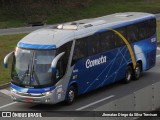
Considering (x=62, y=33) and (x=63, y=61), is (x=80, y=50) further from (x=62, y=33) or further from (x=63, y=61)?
(x=63, y=61)

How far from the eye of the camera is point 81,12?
64625 millimetres

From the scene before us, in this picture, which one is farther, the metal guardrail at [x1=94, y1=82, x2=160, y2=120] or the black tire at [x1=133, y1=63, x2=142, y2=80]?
the black tire at [x1=133, y1=63, x2=142, y2=80]

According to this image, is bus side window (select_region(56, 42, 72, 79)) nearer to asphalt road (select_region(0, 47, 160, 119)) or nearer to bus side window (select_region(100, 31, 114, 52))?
asphalt road (select_region(0, 47, 160, 119))

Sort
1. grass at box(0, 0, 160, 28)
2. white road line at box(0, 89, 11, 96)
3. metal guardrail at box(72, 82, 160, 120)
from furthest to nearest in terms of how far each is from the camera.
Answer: grass at box(0, 0, 160, 28) → white road line at box(0, 89, 11, 96) → metal guardrail at box(72, 82, 160, 120)

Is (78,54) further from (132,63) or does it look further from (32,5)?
(32,5)

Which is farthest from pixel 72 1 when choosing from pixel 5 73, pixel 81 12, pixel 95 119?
pixel 95 119

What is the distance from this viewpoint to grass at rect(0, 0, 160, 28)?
60.0 meters

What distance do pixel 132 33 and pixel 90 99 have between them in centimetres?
481

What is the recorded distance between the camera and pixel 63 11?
63.8m

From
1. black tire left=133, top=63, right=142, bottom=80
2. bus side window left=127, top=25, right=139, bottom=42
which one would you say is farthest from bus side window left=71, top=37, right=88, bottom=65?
black tire left=133, top=63, right=142, bottom=80

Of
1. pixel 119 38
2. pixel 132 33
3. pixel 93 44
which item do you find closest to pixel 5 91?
pixel 93 44

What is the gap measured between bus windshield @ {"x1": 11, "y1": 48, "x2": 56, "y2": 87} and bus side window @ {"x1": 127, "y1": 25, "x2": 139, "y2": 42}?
19.1 ft

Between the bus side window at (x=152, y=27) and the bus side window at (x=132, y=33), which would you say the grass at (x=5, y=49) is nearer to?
the bus side window at (x=132, y=33)

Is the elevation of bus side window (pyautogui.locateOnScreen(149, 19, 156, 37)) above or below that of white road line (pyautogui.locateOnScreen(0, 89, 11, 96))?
above
